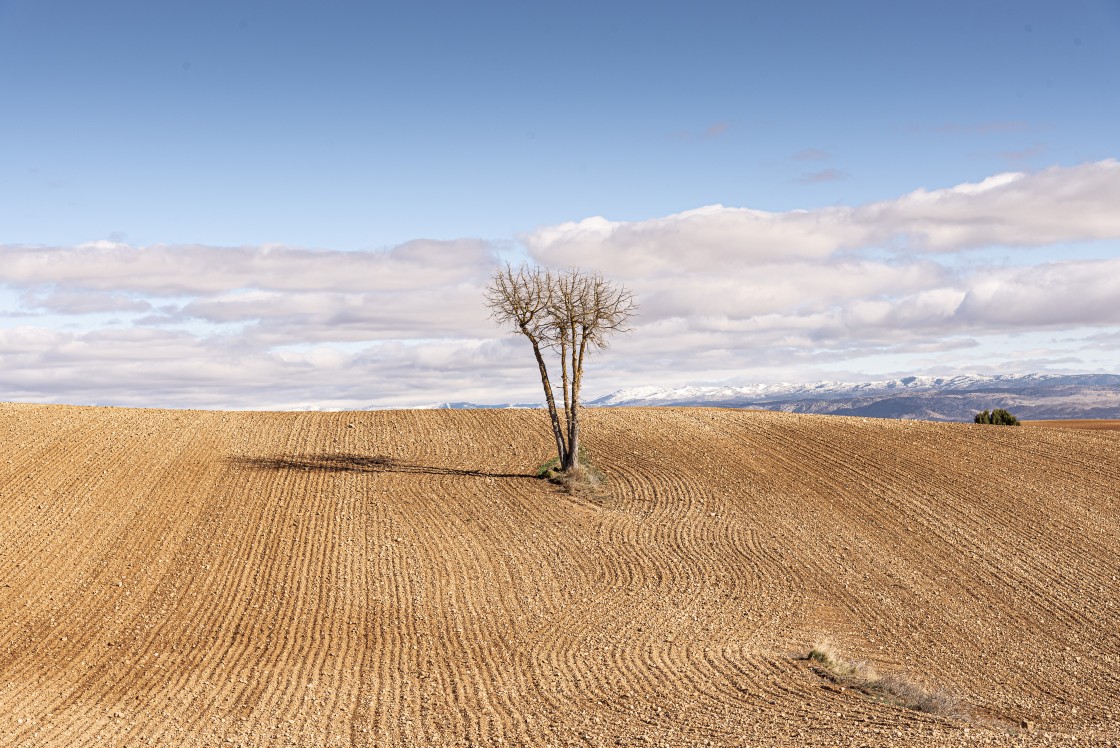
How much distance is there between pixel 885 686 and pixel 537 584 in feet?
38.2

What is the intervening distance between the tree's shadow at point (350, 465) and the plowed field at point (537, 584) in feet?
0.72

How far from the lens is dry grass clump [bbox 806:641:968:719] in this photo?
1873 centimetres

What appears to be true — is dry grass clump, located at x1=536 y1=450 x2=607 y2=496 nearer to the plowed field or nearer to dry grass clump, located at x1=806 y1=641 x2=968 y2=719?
the plowed field

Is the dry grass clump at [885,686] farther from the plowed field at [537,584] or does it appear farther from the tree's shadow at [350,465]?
→ the tree's shadow at [350,465]

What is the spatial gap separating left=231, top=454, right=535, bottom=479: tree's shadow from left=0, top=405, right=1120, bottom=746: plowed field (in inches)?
8.6

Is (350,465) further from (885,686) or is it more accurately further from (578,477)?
(885,686)

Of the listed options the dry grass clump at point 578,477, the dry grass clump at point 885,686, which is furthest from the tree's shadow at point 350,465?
the dry grass clump at point 885,686

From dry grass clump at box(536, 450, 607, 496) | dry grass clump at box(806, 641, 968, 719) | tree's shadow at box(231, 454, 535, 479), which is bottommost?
dry grass clump at box(806, 641, 968, 719)

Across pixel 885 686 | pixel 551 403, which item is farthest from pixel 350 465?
pixel 885 686

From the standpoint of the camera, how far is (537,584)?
28297mm

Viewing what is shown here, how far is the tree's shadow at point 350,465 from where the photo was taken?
133 feet

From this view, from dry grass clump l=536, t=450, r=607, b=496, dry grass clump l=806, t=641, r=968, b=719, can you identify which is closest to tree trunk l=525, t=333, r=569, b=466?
dry grass clump l=536, t=450, r=607, b=496

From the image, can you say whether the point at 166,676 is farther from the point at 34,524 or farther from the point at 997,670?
the point at 997,670

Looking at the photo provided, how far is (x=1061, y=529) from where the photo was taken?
111 feet
